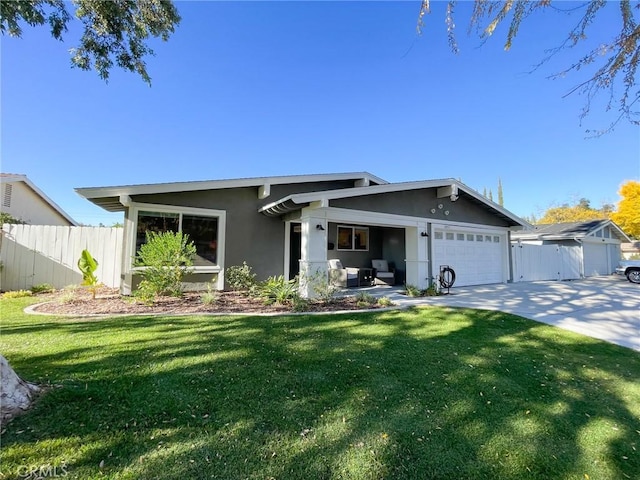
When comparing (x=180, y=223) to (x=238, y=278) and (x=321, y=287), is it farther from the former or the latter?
(x=321, y=287)

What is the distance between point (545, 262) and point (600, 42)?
14.8m

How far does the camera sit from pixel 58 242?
9.70m

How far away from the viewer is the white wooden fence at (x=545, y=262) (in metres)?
14.2

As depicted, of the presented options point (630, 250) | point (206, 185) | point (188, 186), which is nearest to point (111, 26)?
point (188, 186)

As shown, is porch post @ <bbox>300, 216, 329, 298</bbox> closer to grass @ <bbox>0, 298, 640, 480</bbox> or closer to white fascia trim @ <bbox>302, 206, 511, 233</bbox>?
white fascia trim @ <bbox>302, 206, 511, 233</bbox>

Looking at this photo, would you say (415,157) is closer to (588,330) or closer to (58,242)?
(588,330)

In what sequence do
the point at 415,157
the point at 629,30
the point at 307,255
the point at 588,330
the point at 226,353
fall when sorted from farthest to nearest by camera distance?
the point at 415,157
the point at 307,255
the point at 588,330
the point at 226,353
the point at 629,30

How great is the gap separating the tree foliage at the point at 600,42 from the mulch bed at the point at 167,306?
5.36m

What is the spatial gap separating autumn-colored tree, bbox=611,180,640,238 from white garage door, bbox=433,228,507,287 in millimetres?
23488

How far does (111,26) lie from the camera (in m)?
4.59

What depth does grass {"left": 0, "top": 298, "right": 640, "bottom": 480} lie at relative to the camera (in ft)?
6.70

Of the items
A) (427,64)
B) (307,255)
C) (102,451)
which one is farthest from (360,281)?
(102,451)

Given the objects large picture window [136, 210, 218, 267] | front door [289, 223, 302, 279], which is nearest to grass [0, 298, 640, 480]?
large picture window [136, 210, 218, 267]

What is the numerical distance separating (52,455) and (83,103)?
31.9 ft
